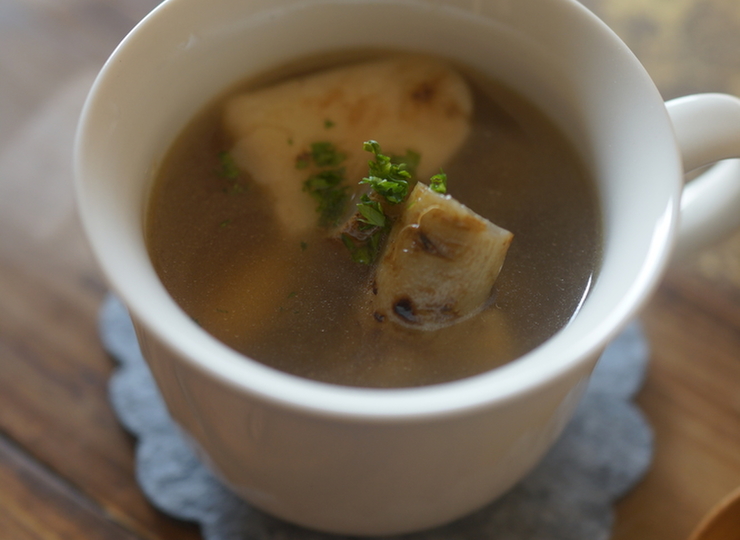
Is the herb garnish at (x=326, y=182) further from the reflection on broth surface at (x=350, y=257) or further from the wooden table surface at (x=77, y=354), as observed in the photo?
the wooden table surface at (x=77, y=354)

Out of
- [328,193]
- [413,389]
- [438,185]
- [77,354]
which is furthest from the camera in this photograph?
[77,354]

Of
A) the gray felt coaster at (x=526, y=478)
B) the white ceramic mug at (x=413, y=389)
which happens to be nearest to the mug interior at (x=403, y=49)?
the white ceramic mug at (x=413, y=389)

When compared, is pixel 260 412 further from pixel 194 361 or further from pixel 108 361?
pixel 108 361

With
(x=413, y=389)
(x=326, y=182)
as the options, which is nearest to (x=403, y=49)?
(x=326, y=182)

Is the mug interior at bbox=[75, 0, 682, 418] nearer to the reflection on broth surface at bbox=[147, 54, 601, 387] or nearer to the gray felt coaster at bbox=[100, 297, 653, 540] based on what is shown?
the reflection on broth surface at bbox=[147, 54, 601, 387]

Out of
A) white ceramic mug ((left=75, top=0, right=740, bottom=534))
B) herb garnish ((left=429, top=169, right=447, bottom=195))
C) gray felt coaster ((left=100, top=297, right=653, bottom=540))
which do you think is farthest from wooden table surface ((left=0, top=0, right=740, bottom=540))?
herb garnish ((left=429, top=169, right=447, bottom=195))

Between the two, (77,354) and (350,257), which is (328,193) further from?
(77,354)

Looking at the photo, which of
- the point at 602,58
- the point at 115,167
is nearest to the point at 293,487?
the point at 115,167
